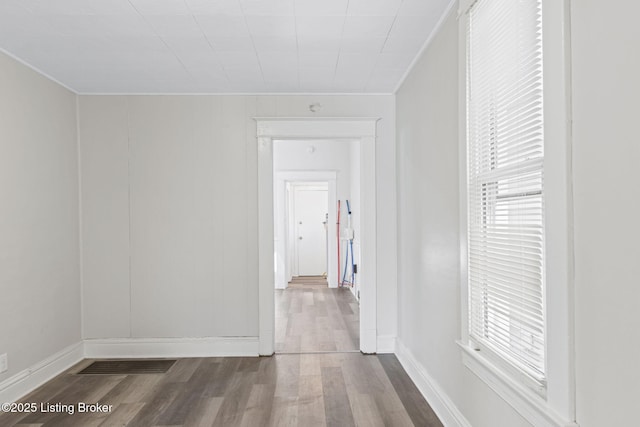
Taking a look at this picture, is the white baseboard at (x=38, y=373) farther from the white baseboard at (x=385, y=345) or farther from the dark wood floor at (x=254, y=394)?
the white baseboard at (x=385, y=345)

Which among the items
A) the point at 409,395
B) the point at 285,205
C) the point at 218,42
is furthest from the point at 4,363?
the point at 285,205

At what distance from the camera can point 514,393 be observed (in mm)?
1840

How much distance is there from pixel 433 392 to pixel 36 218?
3150 mm

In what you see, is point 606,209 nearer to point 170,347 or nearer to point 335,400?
point 335,400

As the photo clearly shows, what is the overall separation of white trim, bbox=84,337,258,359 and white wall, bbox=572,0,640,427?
10.9 feet

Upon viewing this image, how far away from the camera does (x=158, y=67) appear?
11.8ft

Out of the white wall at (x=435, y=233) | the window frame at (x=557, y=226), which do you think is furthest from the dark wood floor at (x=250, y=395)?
the window frame at (x=557, y=226)

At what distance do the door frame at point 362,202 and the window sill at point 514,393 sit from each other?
6.45ft

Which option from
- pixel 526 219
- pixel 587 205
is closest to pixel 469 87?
pixel 526 219

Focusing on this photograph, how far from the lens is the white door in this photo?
1002 centimetres

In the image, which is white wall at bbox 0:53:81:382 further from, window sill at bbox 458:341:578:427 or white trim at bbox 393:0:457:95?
window sill at bbox 458:341:578:427

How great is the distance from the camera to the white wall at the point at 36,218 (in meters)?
3.26

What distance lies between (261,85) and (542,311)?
311 centimetres

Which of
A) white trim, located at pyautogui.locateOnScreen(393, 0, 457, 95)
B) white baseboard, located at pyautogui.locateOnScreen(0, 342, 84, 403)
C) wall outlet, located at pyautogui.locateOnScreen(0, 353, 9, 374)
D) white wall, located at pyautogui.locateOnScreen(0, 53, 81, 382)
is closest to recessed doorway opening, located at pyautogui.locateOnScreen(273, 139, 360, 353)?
white baseboard, located at pyautogui.locateOnScreen(0, 342, 84, 403)
